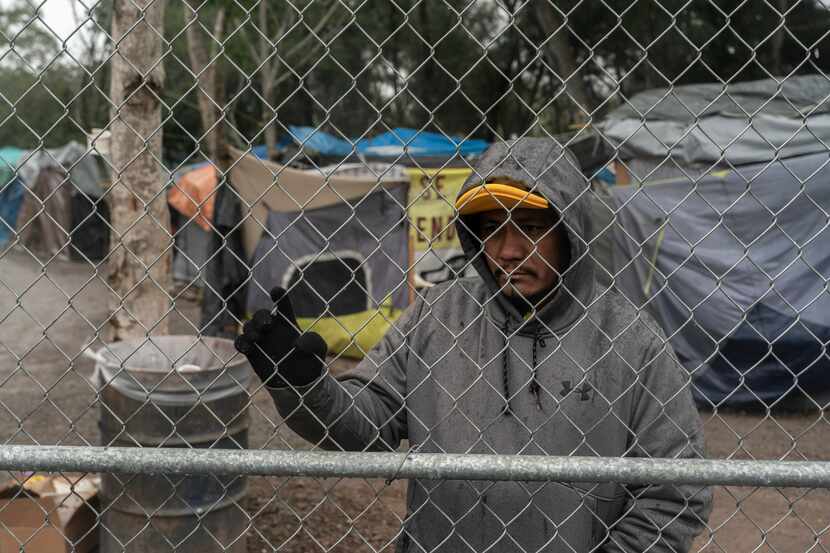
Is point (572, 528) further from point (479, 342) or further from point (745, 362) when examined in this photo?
point (745, 362)

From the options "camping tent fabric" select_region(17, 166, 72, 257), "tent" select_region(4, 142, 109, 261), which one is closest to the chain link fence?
"tent" select_region(4, 142, 109, 261)

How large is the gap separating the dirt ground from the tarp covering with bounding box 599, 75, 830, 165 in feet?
8.61

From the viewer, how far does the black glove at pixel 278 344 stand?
1824 millimetres

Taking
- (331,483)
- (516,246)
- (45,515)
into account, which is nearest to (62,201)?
(331,483)

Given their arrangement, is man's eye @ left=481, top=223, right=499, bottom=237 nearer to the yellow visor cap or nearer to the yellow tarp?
the yellow visor cap

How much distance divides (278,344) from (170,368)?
249 cm

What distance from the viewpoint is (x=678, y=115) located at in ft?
29.9

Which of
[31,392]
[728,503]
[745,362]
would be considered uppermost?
[31,392]

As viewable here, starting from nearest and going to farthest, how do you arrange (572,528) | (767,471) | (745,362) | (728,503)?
(767,471), (572,528), (728,503), (745,362)

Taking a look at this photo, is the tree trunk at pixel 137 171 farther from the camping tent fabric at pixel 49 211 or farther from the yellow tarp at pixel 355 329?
the camping tent fabric at pixel 49 211

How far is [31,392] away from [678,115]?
25.6 ft

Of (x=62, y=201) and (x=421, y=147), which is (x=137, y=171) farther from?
(x=62, y=201)

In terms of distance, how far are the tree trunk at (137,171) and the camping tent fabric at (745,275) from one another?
455 cm

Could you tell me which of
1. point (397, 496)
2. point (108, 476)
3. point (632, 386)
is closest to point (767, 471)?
point (632, 386)
